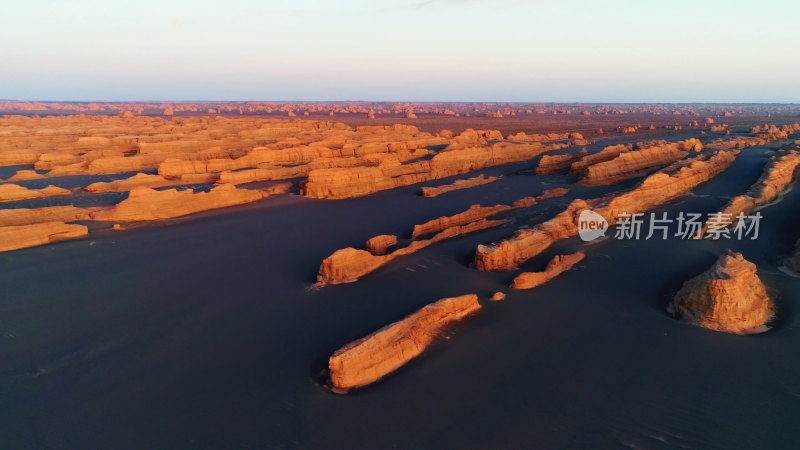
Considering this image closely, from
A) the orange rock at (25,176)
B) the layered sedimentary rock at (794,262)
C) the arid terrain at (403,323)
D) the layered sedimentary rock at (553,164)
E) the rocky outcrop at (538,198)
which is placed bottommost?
the arid terrain at (403,323)

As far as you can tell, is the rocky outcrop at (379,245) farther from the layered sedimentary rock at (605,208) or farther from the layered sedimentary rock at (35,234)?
the layered sedimentary rock at (35,234)

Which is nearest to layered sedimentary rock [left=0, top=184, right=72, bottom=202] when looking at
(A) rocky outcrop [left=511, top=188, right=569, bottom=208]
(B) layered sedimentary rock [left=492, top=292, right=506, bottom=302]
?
(A) rocky outcrop [left=511, top=188, right=569, bottom=208]

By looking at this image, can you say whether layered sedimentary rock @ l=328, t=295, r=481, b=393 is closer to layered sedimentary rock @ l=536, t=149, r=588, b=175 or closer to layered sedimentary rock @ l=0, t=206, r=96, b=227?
layered sedimentary rock @ l=0, t=206, r=96, b=227

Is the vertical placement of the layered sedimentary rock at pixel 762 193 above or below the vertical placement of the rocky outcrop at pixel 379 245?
above

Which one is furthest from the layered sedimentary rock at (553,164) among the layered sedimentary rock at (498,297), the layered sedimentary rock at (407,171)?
the layered sedimentary rock at (498,297)

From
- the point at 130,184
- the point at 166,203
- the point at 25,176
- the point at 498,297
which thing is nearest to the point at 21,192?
the point at 130,184

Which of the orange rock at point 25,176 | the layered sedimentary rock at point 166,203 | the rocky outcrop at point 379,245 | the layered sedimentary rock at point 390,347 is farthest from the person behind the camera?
the orange rock at point 25,176
